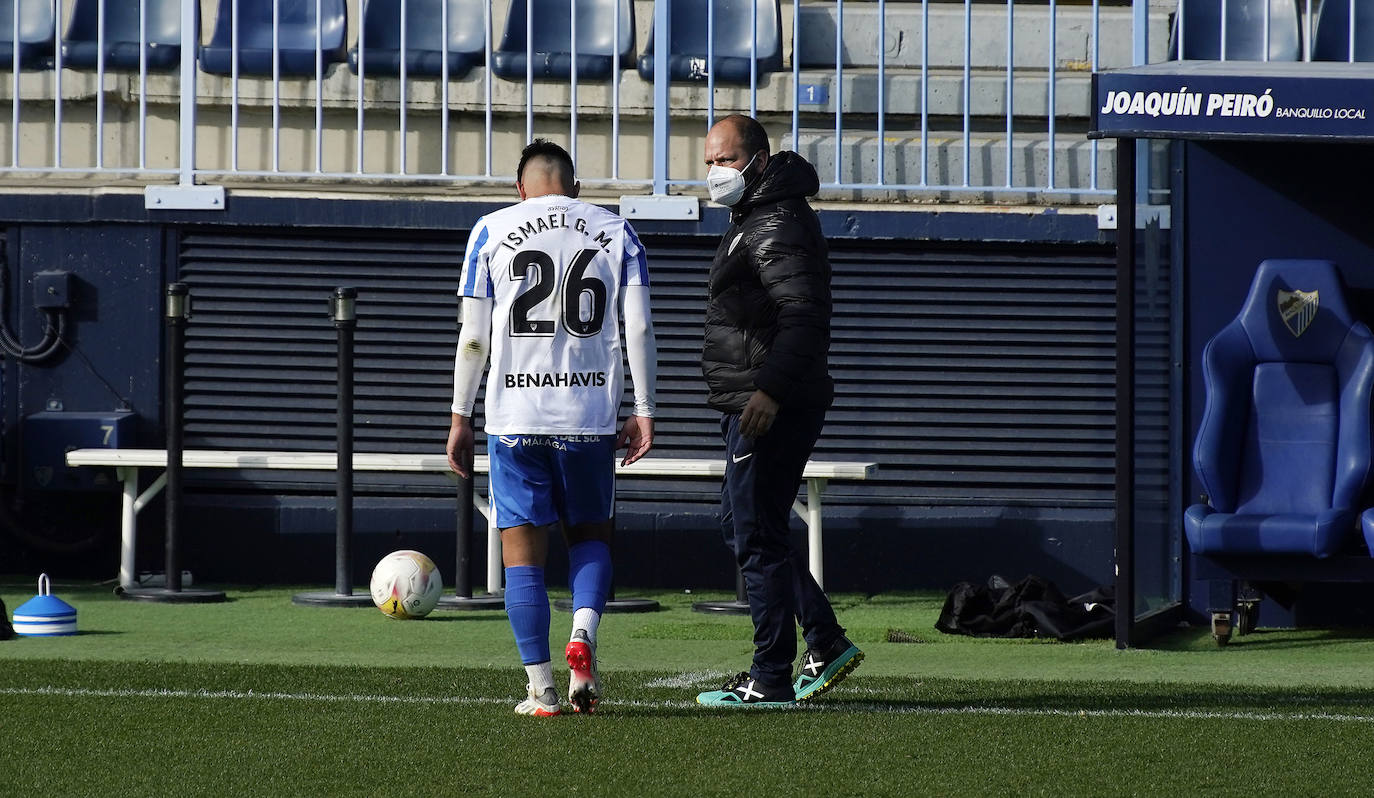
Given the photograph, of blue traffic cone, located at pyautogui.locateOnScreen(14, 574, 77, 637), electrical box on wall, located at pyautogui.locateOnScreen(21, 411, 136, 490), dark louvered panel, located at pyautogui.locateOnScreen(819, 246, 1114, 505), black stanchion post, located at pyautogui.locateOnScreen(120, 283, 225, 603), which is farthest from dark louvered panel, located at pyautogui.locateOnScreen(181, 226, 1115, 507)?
blue traffic cone, located at pyautogui.locateOnScreen(14, 574, 77, 637)

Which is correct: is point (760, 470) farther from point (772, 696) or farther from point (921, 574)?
point (921, 574)

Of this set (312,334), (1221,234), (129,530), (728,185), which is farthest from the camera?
(312,334)

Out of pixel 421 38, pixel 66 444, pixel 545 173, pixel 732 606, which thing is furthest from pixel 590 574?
pixel 421 38

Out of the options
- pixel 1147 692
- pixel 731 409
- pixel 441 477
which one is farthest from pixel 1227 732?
pixel 441 477

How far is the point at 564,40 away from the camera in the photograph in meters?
11.3

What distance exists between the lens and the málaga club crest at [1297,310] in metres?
8.45

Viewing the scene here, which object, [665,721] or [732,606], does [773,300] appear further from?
[732,606]

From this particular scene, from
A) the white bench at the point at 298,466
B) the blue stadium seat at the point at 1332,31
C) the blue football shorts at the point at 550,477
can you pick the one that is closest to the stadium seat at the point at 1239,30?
the blue stadium seat at the point at 1332,31

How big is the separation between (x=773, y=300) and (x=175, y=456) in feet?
14.7

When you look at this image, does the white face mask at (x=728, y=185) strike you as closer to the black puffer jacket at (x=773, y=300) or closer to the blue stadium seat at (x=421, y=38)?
the black puffer jacket at (x=773, y=300)

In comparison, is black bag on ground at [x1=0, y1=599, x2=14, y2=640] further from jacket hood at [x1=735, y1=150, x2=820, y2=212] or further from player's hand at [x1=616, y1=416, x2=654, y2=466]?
jacket hood at [x1=735, y1=150, x2=820, y2=212]

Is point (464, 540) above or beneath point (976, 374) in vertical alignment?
beneath

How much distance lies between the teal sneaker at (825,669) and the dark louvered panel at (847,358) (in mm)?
3996

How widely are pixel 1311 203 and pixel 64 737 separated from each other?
19.7ft
